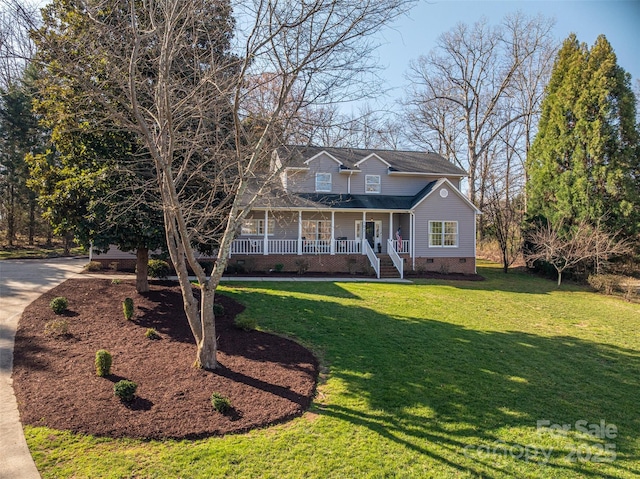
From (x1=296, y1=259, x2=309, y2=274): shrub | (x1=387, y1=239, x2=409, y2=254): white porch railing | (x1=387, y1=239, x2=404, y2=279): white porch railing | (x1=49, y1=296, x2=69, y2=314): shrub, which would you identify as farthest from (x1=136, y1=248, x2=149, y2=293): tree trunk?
(x1=387, y1=239, x2=409, y2=254): white porch railing

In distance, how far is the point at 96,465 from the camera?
4148 millimetres

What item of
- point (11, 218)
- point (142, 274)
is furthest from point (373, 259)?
point (11, 218)

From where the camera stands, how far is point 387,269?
64.8 feet

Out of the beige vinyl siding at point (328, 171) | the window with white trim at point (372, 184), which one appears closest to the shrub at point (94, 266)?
the beige vinyl siding at point (328, 171)

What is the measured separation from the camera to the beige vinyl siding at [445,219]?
21.5 metres

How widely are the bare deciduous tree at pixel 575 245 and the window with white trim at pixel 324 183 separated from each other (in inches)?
474

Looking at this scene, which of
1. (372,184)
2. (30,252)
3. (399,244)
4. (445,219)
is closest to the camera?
(399,244)

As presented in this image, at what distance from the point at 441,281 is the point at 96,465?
54.8 feet

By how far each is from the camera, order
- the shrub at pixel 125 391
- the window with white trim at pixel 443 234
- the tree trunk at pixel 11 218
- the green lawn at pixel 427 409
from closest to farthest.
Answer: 1. the green lawn at pixel 427 409
2. the shrub at pixel 125 391
3. the window with white trim at pixel 443 234
4. the tree trunk at pixel 11 218

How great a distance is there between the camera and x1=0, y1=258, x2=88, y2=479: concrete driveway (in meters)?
4.19

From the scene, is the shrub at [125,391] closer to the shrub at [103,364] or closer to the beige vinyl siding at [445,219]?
the shrub at [103,364]

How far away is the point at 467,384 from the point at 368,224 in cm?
1663

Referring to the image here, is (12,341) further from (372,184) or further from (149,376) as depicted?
(372,184)

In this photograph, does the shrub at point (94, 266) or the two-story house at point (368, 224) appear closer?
the shrub at point (94, 266)
